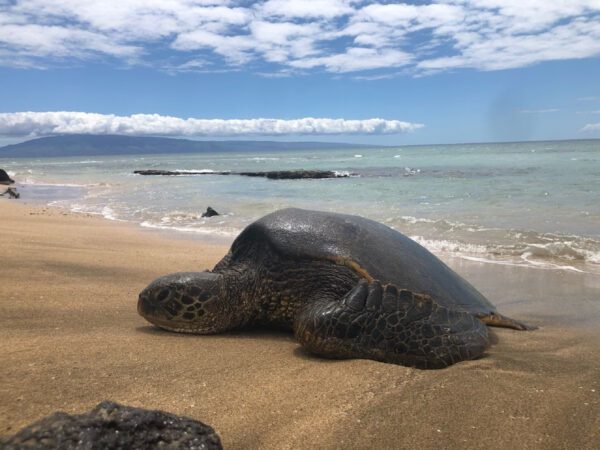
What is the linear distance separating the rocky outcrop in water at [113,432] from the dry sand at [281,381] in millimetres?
471

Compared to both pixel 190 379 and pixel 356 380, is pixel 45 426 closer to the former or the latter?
pixel 190 379

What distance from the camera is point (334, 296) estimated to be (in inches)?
142

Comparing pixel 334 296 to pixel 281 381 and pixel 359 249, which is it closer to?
pixel 359 249

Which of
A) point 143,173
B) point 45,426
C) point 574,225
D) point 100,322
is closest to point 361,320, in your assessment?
point 100,322

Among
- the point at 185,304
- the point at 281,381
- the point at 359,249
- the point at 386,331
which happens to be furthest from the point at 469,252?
the point at 281,381

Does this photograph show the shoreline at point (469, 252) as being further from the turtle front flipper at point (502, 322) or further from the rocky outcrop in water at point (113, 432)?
the rocky outcrop in water at point (113, 432)

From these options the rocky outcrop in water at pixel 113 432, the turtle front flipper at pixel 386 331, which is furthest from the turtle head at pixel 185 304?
the rocky outcrop in water at pixel 113 432

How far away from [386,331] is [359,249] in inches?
31.1

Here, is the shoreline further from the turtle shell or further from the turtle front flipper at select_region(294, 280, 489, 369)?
the turtle front flipper at select_region(294, 280, 489, 369)

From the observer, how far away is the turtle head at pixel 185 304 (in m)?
3.60

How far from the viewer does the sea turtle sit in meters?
3.17

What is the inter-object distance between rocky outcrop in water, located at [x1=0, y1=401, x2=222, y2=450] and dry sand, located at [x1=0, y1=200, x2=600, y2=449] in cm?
47

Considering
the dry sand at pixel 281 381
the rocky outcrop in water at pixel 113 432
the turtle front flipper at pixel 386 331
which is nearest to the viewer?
the rocky outcrop in water at pixel 113 432

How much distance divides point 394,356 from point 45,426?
6.99 ft
